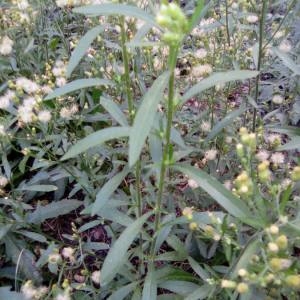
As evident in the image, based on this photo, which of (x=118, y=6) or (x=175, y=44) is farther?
(x=118, y=6)

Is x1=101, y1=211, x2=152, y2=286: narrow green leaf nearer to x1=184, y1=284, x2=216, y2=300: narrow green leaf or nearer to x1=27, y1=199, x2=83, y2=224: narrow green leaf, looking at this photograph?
x1=184, y1=284, x2=216, y2=300: narrow green leaf

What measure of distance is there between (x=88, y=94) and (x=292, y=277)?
2278 millimetres

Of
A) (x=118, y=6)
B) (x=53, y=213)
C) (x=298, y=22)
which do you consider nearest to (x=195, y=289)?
(x=53, y=213)

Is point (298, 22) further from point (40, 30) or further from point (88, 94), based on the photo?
point (40, 30)

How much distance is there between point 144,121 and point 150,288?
3.24 ft

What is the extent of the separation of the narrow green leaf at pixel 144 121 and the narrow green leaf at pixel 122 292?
105 cm

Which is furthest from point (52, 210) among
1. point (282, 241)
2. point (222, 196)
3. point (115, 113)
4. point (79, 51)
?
point (282, 241)

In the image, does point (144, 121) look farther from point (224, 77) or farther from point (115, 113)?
point (115, 113)

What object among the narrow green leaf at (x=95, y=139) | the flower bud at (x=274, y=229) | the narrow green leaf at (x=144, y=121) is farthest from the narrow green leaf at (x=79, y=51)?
the flower bud at (x=274, y=229)

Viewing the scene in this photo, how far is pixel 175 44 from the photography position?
133 centimetres

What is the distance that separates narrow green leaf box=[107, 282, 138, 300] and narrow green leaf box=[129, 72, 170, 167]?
3.45 feet

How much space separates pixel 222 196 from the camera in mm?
1560

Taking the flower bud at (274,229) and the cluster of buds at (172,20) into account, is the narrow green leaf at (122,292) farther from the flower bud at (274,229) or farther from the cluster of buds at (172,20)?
the cluster of buds at (172,20)

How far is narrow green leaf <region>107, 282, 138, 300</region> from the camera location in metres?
2.09
